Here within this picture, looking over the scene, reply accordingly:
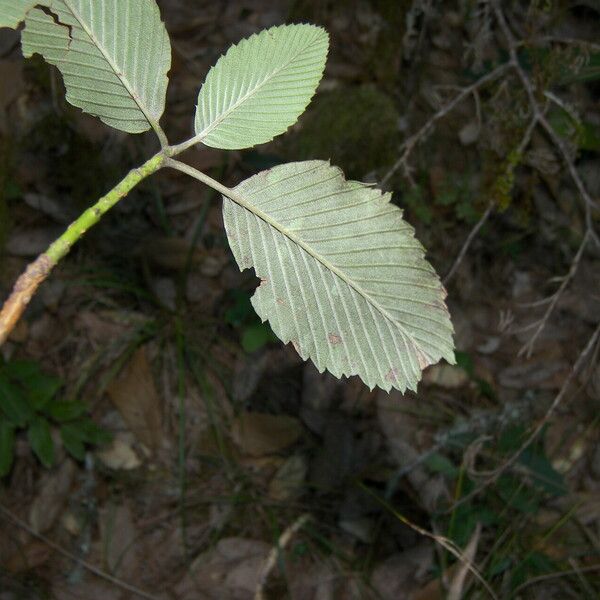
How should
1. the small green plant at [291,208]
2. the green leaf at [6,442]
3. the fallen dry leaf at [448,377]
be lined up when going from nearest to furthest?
the small green plant at [291,208] → the green leaf at [6,442] → the fallen dry leaf at [448,377]

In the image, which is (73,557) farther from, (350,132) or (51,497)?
(350,132)

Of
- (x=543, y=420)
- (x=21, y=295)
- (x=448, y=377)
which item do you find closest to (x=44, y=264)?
(x=21, y=295)

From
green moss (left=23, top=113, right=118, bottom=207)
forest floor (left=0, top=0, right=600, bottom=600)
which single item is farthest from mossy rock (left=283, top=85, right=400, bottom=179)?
green moss (left=23, top=113, right=118, bottom=207)

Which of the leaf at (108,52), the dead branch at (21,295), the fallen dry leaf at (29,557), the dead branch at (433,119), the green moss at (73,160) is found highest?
the leaf at (108,52)

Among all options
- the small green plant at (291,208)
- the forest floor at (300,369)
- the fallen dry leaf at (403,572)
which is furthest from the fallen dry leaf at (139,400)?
the small green plant at (291,208)

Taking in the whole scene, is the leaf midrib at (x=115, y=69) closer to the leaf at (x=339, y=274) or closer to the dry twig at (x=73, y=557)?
the leaf at (x=339, y=274)
